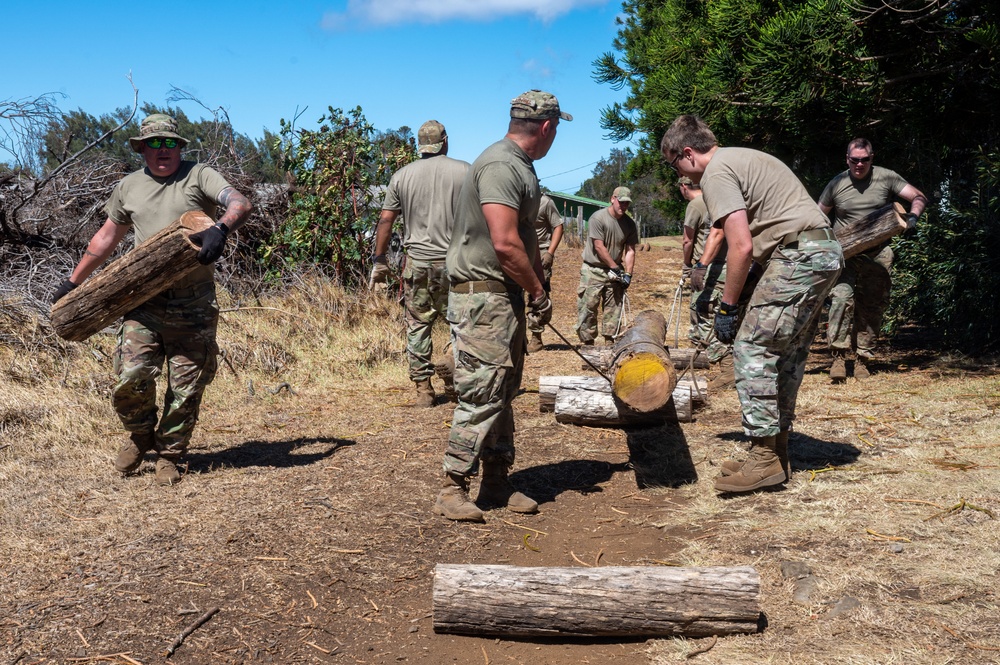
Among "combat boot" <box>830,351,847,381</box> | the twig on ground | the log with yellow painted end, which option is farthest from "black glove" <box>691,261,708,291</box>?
the twig on ground

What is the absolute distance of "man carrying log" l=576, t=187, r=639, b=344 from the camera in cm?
959

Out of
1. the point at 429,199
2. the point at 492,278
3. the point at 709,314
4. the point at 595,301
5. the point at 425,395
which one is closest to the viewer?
the point at 492,278

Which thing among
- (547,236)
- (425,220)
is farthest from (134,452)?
(547,236)

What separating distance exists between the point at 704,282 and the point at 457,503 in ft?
13.4

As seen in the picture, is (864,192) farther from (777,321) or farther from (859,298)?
(777,321)

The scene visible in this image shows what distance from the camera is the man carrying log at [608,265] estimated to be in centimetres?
959

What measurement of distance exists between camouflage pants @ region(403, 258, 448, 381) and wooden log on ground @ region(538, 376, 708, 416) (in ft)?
3.34

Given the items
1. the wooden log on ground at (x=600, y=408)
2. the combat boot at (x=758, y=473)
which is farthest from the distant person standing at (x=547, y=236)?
the combat boot at (x=758, y=473)

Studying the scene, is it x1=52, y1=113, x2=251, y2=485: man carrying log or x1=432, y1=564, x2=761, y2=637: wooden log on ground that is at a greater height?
x1=52, y1=113, x2=251, y2=485: man carrying log

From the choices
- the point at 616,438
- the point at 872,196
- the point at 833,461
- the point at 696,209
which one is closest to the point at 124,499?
the point at 616,438

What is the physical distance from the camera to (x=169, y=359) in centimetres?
511

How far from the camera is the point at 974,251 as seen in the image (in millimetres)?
8547

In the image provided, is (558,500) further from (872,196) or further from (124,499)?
(872,196)

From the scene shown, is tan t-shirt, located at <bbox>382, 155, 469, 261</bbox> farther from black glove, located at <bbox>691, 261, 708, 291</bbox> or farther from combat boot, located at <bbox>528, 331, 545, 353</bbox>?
combat boot, located at <bbox>528, 331, 545, 353</bbox>
